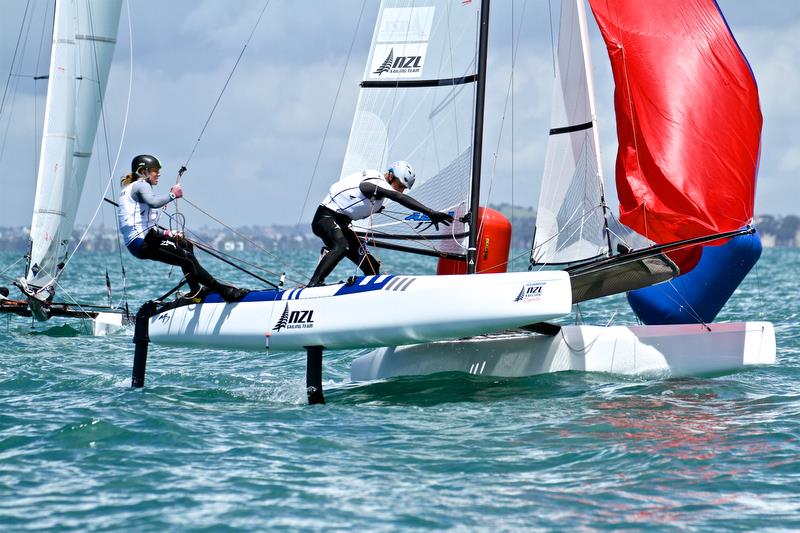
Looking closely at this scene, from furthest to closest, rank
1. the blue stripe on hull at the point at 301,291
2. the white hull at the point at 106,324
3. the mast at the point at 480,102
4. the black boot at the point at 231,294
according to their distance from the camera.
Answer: the white hull at the point at 106,324, the mast at the point at 480,102, the black boot at the point at 231,294, the blue stripe on hull at the point at 301,291

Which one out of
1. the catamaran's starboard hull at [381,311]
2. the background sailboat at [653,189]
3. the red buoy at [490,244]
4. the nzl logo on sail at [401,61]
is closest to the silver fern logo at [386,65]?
the nzl logo on sail at [401,61]

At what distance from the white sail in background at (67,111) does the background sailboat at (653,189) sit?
24.4 feet

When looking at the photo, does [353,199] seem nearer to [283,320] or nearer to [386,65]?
[283,320]

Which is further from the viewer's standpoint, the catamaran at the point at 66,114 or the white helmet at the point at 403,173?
the catamaran at the point at 66,114

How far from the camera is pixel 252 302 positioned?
7.64 m

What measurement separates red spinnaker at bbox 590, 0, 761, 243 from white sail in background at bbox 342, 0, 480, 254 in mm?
1156

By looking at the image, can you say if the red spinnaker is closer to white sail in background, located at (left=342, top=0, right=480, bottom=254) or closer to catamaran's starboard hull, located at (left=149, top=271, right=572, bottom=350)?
white sail in background, located at (left=342, top=0, right=480, bottom=254)

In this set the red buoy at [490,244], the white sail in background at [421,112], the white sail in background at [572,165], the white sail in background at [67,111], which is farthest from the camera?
the white sail in background at [67,111]

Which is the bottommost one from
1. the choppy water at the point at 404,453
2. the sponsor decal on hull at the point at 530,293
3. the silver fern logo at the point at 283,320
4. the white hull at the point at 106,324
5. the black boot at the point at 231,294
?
the choppy water at the point at 404,453

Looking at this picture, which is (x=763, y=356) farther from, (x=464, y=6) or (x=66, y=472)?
(x=66, y=472)

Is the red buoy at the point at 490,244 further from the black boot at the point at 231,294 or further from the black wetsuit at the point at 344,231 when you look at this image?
the black boot at the point at 231,294

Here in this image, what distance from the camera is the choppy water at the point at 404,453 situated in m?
4.72

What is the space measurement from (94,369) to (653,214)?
518cm

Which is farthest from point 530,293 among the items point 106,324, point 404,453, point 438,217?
point 106,324
